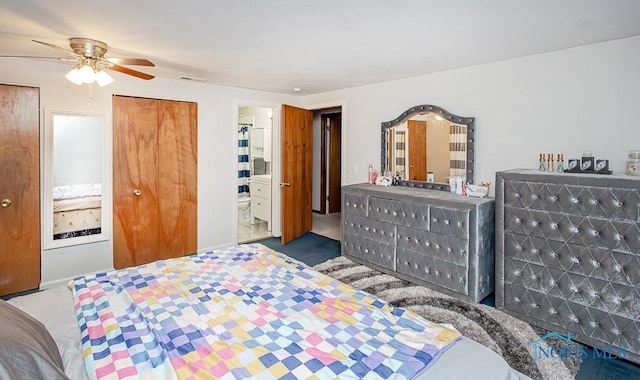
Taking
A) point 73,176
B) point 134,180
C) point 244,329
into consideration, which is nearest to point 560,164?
point 244,329

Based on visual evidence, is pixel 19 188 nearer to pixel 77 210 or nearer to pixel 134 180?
pixel 77 210

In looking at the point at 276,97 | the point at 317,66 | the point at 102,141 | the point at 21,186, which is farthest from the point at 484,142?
the point at 21,186

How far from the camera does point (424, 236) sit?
3549 millimetres

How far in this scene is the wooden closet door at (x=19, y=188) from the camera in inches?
131

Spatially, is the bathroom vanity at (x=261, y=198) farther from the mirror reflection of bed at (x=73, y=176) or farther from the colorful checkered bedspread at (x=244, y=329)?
the colorful checkered bedspread at (x=244, y=329)

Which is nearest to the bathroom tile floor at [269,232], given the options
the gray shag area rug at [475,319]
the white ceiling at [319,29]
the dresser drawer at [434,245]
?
the gray shag area rug at [475,319]

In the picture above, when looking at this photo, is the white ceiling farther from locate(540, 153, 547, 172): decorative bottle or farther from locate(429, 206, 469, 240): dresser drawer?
locate(429, 206, 469, 240): dresser drawer

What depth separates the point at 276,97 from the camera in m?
5.46

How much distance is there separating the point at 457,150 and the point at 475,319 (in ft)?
5.90

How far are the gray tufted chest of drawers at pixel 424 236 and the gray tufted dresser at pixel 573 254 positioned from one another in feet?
0.69

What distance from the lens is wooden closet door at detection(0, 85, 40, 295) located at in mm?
3318

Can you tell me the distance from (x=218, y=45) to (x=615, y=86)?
3.25 metres

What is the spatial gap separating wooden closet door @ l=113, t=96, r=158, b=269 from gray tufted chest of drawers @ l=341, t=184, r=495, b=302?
2401mm
